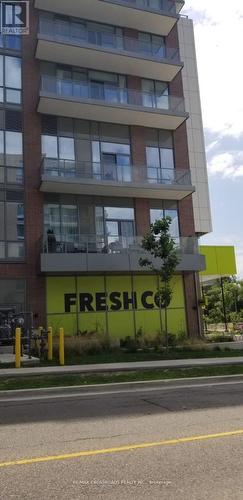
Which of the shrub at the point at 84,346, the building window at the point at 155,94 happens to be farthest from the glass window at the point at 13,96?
the shrub at the point at 84,346

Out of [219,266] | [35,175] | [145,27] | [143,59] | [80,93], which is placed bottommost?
[219,266]

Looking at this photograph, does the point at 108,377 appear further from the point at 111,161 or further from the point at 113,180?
the point at 111,161

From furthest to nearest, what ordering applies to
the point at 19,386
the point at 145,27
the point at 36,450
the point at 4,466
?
the point at 145,27
the point at 19,386
the point at 36,450
the point at 4,466

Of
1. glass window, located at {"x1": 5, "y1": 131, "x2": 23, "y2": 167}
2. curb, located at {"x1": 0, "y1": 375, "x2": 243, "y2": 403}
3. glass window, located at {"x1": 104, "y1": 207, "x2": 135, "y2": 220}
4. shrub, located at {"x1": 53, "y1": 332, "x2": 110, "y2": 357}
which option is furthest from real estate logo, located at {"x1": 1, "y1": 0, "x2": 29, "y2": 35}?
curb, located at {"x1": 0, "y1": 375, "x2": 243, "y2": 403}

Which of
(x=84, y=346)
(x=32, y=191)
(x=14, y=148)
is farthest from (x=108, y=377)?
(x=14, y=148)

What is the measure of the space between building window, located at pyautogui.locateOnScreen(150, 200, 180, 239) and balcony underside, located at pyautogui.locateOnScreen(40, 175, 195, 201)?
373 mm

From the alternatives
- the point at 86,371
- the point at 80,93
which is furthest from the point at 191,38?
the point at 86,371

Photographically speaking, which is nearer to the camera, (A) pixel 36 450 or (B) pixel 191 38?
(A) pixel 36 450

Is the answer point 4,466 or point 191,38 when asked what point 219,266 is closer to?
point 191,38

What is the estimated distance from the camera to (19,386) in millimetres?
11242

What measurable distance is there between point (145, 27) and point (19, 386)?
2556 centimetres

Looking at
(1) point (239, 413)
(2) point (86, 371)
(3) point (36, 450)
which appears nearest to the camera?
(3) point (36, 450)

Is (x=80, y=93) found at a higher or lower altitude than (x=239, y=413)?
higher

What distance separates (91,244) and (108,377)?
13.1 metres
